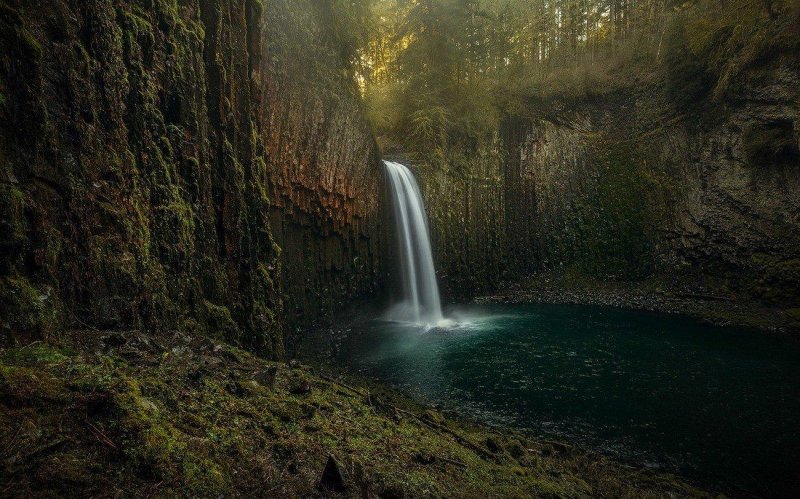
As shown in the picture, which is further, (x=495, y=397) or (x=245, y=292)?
(x=495, y=397)

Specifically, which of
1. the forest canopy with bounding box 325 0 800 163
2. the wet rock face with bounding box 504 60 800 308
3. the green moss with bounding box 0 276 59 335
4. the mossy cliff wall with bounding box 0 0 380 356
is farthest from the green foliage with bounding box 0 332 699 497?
the wet rock face with bounding box 504 60 800 308

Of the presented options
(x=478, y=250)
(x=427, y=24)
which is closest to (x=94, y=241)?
(x=478, y=250)

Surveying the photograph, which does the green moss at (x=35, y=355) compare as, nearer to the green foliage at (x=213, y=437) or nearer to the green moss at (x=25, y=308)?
the green foliage at (x=213, y=437)

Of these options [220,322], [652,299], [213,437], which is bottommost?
[652,299]

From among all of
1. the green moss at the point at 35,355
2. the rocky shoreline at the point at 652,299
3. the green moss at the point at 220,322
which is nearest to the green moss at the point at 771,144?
the rocky shoreline at the point at 652,299

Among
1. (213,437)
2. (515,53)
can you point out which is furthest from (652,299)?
(213,437)

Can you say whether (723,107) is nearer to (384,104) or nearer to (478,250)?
(478,250)

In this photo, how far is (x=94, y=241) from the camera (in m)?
4.53

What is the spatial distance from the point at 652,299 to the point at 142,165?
20840 mm

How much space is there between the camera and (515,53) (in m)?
25.2

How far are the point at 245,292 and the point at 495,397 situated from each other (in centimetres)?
600

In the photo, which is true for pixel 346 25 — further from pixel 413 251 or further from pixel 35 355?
Result: pixel 35 355

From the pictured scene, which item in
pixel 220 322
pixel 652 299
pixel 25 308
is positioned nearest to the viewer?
pixel 25 308

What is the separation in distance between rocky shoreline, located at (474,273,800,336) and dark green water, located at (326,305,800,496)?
1.23 meters
